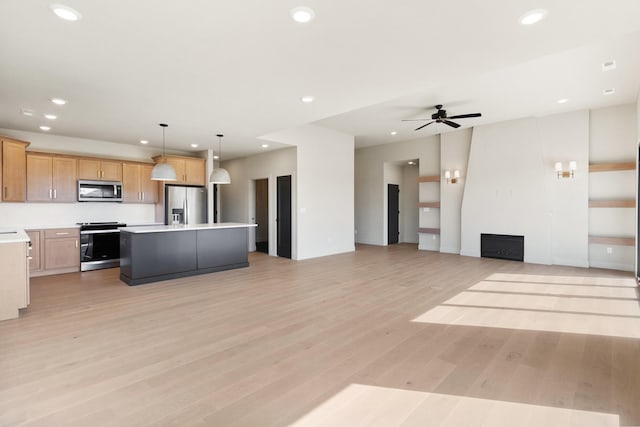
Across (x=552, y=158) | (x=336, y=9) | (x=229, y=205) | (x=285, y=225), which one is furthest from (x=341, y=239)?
(x=336, y=9)

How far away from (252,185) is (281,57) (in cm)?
613

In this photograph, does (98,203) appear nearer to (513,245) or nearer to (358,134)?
(358,134)

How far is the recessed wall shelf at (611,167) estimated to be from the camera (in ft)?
19.9

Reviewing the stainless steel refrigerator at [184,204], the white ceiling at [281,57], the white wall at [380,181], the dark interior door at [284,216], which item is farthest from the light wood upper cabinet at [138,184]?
the white wall at [380,181]

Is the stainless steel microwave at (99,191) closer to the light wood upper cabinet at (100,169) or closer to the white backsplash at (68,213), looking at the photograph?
the light wood upper cabinet at (100,169)

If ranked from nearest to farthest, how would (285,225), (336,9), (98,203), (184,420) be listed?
1. (184,420)
2. (336,9)
3. (98,203)
4. (285,225)

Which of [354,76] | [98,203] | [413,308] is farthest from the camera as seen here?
[98,203]

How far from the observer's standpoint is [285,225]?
786 cm

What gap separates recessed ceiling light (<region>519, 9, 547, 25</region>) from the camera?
7.70 ft

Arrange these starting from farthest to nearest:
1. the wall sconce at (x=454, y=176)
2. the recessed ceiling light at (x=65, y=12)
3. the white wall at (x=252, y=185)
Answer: the wall sconce at (x=454, y=176), the white wall at (x=252, y=185), the recessed ceiling light at (x=65, y=12)

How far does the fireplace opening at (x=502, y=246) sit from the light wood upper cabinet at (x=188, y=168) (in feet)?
23.7

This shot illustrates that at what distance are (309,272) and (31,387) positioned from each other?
168 inches

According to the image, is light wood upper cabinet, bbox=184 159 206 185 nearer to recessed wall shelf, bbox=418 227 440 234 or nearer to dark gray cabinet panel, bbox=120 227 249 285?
dark gray cabinet panel, bbox=120 227 249 285

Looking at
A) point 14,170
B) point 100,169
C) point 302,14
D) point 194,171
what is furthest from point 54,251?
point 302,14
